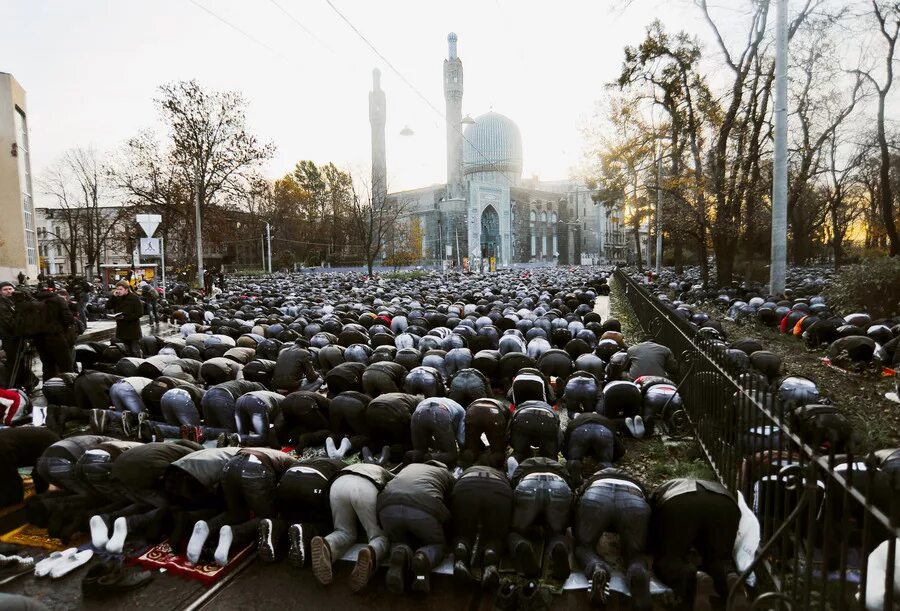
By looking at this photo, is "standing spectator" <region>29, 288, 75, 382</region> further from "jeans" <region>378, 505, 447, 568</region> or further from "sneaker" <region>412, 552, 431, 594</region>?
"sneaker" <region>412, 552, 431, 594</region>

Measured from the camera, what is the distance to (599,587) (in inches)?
167

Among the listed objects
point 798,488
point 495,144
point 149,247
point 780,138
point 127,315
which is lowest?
point 798,488

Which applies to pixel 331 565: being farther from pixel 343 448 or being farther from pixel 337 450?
pixel 337 450

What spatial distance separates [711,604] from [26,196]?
1617 inches

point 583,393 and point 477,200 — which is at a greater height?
point 477,200

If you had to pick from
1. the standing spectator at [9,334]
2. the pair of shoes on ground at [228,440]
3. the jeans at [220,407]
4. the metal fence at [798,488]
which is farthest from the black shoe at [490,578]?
the standing spectator at [9,334]

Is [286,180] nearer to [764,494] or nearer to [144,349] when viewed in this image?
[144,349]

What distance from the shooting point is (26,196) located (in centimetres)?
3328

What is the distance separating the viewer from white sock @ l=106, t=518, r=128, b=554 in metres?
5.12

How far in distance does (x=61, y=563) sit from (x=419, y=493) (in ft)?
10.9

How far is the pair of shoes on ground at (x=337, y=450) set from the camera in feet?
24.7

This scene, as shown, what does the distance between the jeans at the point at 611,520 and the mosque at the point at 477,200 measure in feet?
219

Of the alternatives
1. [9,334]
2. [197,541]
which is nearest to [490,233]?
[9,334]

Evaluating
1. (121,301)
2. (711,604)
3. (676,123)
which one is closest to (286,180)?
(676,123)
